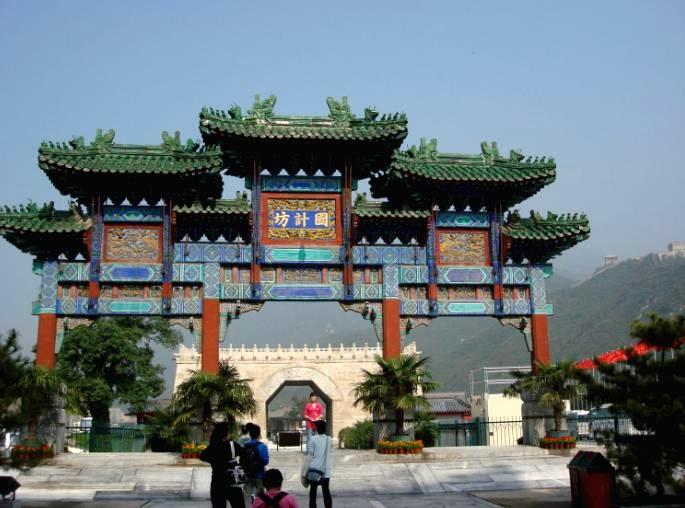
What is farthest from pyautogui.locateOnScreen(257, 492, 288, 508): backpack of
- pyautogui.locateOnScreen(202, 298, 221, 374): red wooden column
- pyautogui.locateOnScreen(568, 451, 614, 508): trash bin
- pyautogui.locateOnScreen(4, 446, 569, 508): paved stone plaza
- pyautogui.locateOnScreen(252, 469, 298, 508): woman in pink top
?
pyautogui.locateOnScreen(202, 298, 221, 374): red wooden column

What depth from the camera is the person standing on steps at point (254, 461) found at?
35.1 ft

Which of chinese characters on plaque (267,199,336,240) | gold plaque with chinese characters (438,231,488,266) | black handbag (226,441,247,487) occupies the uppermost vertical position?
chinese characters on plaque (267,199,336,240)

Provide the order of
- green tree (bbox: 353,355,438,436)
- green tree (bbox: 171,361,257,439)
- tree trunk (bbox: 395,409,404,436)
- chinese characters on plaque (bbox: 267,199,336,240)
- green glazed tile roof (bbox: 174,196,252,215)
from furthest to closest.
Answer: chinese characters on plaque (bbox: 267,199,336,240) < green glazed tile roof (bbox: 174,196,252,215) < tree trunk (bbox: 395,409,404,436) < green tree (bbox: 353,355,438,436) < green tree (bbox: 171,361,257,439)

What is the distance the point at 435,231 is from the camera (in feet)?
77.4

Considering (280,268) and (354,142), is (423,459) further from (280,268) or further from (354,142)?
(354,142)

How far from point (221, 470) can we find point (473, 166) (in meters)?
15.8

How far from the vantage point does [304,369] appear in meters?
50.1

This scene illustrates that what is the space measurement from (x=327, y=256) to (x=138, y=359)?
73.0 feet

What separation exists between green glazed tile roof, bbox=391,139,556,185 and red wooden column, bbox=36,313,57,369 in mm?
10486

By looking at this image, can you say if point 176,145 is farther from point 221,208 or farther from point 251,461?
point 251,461

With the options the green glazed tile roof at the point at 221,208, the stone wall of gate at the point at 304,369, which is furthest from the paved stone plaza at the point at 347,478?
the stone wall of gate at the point at 304,369

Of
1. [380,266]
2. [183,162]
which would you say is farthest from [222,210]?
[380,266]

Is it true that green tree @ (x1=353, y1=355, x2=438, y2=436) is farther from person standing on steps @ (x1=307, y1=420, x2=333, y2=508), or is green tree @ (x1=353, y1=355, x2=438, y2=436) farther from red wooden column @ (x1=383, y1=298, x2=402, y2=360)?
person standing on steps @ (x1=307, y1=420, x2=333, y2=508)

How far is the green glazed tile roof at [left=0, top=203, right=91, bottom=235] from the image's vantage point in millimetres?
21625
